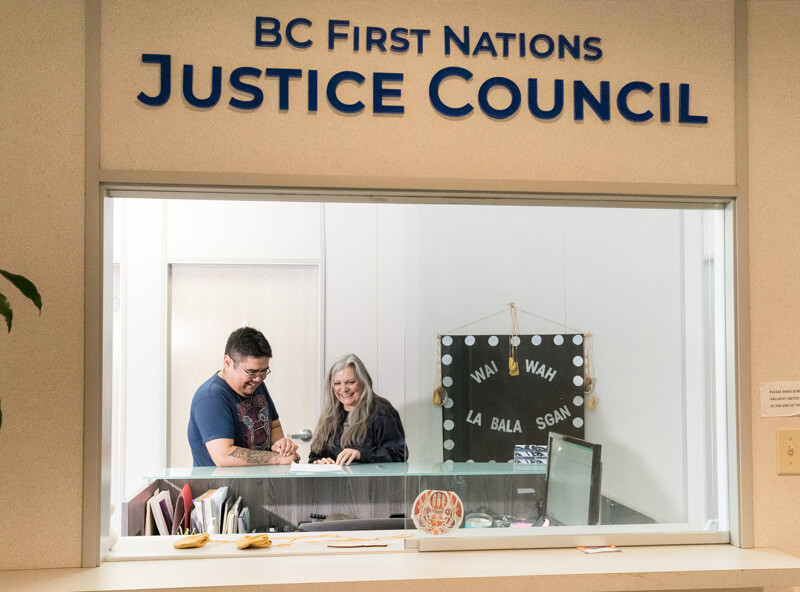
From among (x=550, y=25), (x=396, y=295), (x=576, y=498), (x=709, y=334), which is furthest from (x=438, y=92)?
(x=396, y=295)

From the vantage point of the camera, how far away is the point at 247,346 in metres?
4.00

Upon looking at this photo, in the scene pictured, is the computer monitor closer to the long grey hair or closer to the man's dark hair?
the long grey hair

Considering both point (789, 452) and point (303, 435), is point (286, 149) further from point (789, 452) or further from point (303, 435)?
point (303, 435)

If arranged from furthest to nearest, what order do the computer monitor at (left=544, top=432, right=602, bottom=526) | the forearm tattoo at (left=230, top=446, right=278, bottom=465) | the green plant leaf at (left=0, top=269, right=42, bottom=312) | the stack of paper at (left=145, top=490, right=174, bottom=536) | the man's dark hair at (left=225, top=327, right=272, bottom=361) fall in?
the man's dark hair at (left=225, top=327, right=272, bottom=361) < the forearm tattoo at (left=230, top=446, right=278, bottom=465) < the stack of paper at (left=145, top=490, right=174, bottom=536) < the computer monitor at (left=544, top=432, right=602, bottom=526) < the green plant leaf at (left=0, top=269, right=42, bottom=312)

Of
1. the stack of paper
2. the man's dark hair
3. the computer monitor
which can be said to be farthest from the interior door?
the computer monitor

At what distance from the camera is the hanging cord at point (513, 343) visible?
2252 millimetres

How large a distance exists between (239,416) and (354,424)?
631 mm

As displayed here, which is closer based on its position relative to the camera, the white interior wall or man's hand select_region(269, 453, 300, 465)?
the white interior wall

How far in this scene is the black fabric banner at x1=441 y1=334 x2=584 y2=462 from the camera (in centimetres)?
223

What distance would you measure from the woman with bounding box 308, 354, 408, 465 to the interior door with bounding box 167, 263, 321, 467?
0.64 m

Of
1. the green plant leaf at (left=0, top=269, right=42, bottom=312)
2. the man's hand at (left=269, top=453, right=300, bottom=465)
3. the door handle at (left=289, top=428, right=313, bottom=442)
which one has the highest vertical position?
the green plant leaf at (left=0, top=269, right=42, bottom=312)

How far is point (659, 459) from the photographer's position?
2.30m

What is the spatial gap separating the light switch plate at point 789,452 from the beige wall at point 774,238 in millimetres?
19

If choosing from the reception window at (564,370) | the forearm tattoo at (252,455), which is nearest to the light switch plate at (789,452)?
the reception window at (564,370)
